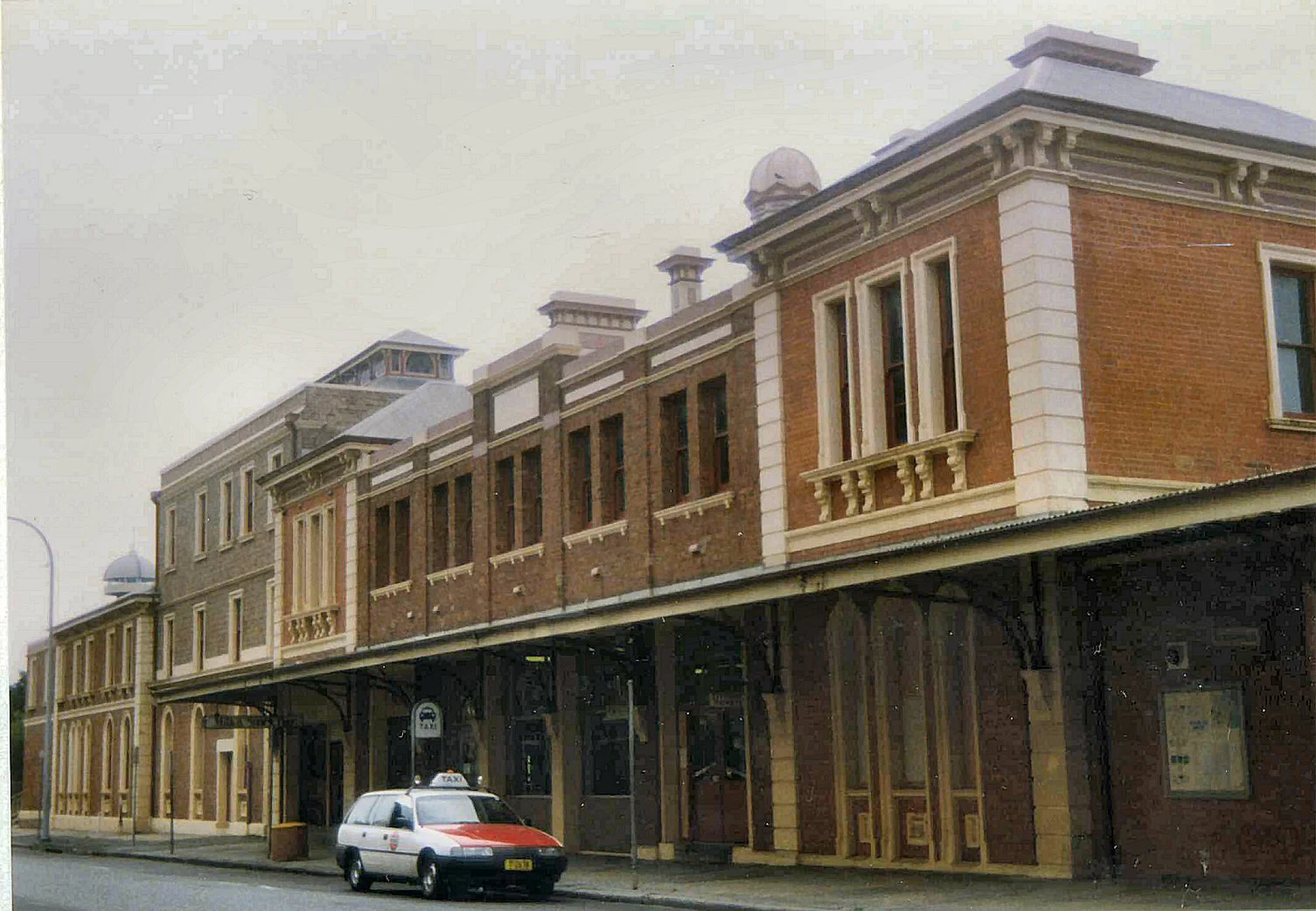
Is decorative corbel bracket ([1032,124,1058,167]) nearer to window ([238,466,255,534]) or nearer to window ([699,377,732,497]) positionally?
window ([699,377,732,497])

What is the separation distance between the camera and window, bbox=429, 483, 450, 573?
111 feet

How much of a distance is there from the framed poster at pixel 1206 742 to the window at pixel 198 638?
35922 mm

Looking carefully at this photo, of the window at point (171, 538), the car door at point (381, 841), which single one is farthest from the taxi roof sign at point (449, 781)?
the window at point (171, 538)

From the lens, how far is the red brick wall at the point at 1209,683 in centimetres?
1656

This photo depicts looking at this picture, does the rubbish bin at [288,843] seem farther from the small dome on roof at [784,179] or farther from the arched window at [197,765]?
the arched window at [197,765]

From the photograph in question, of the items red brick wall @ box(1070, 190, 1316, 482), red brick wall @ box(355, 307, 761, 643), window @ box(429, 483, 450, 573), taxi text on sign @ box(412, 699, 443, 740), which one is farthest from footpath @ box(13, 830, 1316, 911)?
window @ box(429, 483, 450, 573)

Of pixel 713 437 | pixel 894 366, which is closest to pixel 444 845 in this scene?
pixel 713 437

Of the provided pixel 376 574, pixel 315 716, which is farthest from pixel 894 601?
pixel 315 716

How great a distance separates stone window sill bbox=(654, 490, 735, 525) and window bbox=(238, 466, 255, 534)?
21594 mm

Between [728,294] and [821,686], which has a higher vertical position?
[728,294]

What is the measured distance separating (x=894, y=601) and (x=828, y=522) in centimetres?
133

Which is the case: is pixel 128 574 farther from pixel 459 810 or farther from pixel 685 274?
pixel 459 810

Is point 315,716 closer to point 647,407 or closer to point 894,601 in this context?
point 647,407

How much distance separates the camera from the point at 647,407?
87.9 ft
